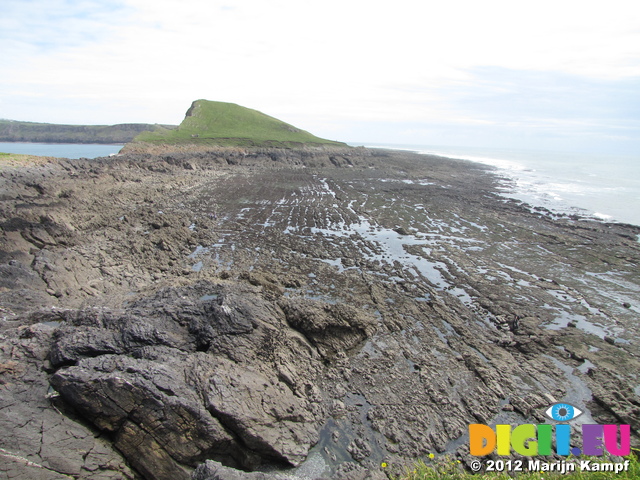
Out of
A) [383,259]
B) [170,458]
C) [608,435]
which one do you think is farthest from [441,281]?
[170,458]

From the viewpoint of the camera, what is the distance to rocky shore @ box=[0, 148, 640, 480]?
29.4ft

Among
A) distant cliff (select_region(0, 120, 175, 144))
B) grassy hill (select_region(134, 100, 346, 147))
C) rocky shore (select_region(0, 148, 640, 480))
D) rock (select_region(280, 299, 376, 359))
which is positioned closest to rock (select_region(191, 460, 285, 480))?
rocky shore (select_region(0, 148, 640, 480))

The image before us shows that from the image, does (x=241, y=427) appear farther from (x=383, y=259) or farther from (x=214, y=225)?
(x=214, y=225)

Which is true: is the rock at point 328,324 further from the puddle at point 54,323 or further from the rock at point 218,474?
the puddle at point 54,323

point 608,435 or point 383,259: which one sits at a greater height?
Answer: point 383,259

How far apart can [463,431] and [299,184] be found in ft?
174

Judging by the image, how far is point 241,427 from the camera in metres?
9.67

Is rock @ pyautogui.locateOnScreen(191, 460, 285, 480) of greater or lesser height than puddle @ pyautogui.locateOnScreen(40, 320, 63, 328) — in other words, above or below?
below

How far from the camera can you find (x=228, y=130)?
109312mm

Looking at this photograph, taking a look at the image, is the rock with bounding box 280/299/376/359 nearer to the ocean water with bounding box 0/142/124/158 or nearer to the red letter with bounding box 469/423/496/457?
the red letter with bounding box 469/423/496/457

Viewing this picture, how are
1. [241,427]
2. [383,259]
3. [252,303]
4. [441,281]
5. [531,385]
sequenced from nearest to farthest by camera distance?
[241,427]
[531,385]
[252,303]
[441,281]
[383,259]

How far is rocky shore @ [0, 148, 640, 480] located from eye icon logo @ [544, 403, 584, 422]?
28 cm

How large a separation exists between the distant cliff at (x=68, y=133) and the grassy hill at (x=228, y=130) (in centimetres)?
5945

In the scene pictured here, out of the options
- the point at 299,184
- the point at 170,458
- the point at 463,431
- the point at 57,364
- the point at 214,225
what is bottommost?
the point at 463,431
